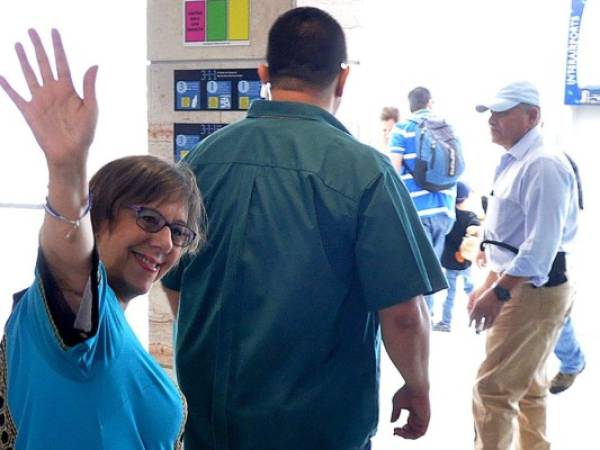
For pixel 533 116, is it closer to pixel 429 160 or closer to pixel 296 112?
pixel 296 112

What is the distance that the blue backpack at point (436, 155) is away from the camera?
475cm

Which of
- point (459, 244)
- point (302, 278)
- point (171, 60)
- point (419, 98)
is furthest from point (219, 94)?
point (459, 244)

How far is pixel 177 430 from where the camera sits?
1.25 metres

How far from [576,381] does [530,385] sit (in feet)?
4.80

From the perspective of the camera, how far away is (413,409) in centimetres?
172

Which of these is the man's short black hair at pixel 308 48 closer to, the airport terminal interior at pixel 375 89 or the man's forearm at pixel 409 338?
the airport terminal interior at pixel 375 89

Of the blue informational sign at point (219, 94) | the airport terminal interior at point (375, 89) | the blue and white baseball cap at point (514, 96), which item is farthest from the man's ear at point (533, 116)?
the blue informational sign at point (219, 94)

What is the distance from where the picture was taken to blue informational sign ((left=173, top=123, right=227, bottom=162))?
2.82 metres

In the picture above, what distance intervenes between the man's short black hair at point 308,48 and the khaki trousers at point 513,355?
1501 millimetres

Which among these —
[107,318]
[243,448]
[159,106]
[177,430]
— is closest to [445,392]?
[159,106]

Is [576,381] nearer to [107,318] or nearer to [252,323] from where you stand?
[252,323]

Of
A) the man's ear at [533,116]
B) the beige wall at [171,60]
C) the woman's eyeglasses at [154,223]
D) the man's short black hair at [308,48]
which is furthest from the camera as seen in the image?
the man's ear at [533,116]

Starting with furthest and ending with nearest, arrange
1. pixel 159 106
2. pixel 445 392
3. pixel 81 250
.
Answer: pixel 445 392 < pixel 159 106 < pixel 81 250

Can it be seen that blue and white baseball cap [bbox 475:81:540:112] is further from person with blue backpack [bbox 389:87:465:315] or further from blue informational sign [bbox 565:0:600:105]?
blue informational sign [bbox 565:0:600:105]
